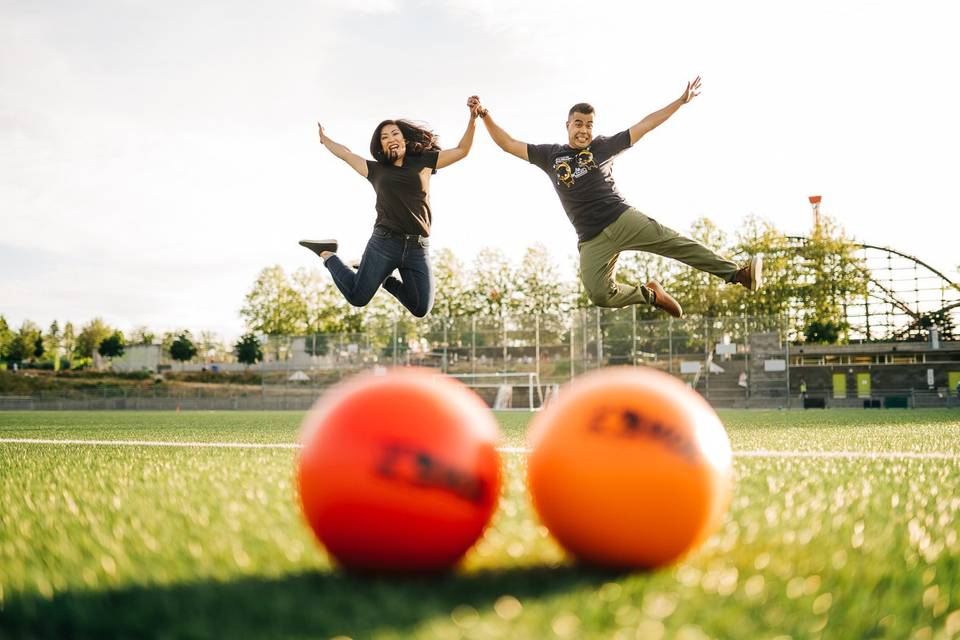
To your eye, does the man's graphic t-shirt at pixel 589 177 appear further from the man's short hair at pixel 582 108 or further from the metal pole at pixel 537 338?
the metal pole at pixel 537 338

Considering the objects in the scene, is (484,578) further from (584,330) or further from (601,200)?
(584,330)

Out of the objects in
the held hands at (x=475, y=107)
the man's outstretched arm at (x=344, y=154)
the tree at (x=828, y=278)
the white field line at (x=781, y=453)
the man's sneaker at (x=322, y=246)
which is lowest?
the white field line at (x=781, y=453)

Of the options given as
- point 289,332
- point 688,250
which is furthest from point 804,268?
point 688,250

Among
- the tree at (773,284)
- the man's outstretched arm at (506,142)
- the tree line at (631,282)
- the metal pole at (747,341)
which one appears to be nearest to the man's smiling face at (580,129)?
the man's outstretched arm at (506,142)

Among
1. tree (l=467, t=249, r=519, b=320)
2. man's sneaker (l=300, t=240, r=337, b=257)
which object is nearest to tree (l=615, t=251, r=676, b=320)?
tree (l=467, t=249, r=519, b=320)

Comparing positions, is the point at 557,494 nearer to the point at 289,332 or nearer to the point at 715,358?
the point at 715,358

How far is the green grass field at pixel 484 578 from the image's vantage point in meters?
2.17

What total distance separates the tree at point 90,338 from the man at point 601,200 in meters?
97.1

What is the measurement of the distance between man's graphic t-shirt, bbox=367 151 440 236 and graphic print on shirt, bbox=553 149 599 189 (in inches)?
48.8

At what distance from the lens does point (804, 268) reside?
54906 mm

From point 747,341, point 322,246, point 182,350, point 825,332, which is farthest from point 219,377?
point 322,246

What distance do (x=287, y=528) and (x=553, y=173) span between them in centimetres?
547

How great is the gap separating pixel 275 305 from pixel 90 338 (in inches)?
1638

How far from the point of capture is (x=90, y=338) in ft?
316
